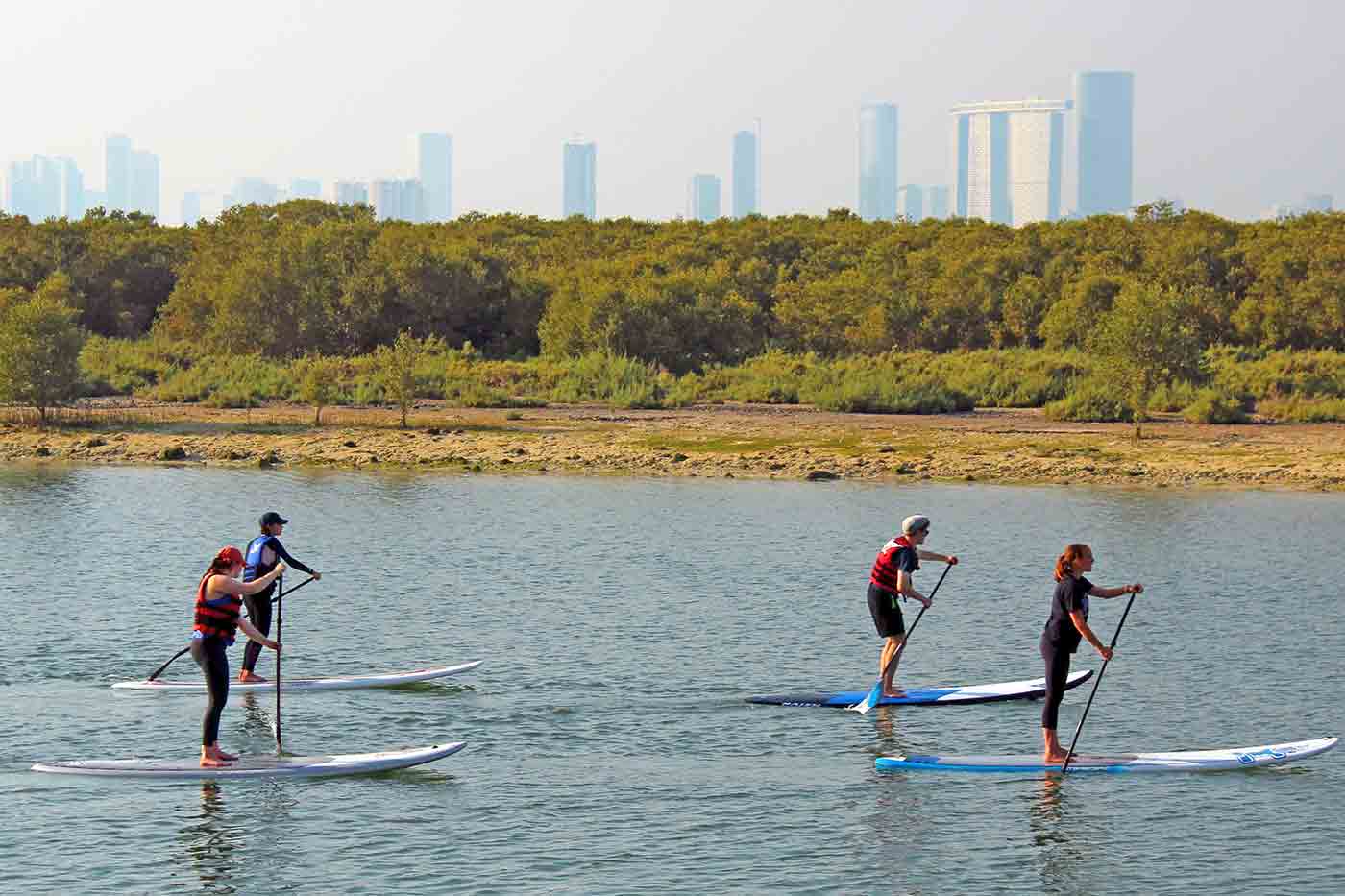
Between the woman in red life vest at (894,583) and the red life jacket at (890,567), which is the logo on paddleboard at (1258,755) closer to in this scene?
the woman in red life vest at (894,583)

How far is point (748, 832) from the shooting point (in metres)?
15.1

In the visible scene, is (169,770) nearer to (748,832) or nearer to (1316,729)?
(748,832)

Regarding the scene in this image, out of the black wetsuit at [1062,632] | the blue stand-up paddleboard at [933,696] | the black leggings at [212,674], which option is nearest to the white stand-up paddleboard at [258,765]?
the black leggings at [212,674]

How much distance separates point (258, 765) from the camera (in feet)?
54.2

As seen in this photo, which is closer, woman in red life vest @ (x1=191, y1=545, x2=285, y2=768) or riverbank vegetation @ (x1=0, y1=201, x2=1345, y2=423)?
woman in red life vest @ (x1=191, y1=545, x2=285, y2=768)

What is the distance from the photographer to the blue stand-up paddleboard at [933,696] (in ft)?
63.6

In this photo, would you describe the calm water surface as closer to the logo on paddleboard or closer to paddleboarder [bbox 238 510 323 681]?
the logo on paddleboard

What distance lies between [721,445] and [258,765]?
100.0 feet

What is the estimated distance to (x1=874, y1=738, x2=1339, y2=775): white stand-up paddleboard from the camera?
16.9 meters

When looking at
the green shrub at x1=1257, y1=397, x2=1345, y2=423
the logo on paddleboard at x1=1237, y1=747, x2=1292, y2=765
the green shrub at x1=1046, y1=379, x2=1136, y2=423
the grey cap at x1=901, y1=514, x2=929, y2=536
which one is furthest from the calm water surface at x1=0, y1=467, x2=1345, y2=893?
the green shrub at x1=1257, y1=397, x2=1345, y2=423

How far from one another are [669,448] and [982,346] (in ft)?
79.0

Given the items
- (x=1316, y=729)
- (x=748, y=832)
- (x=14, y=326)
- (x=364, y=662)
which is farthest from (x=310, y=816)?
(x=14, y=326)

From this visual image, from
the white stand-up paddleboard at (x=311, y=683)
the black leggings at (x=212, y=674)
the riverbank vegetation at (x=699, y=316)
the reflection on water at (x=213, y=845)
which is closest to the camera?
the reflection on water at (x=213, y=845)

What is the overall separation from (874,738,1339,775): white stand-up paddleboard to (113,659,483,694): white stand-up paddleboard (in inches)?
220
